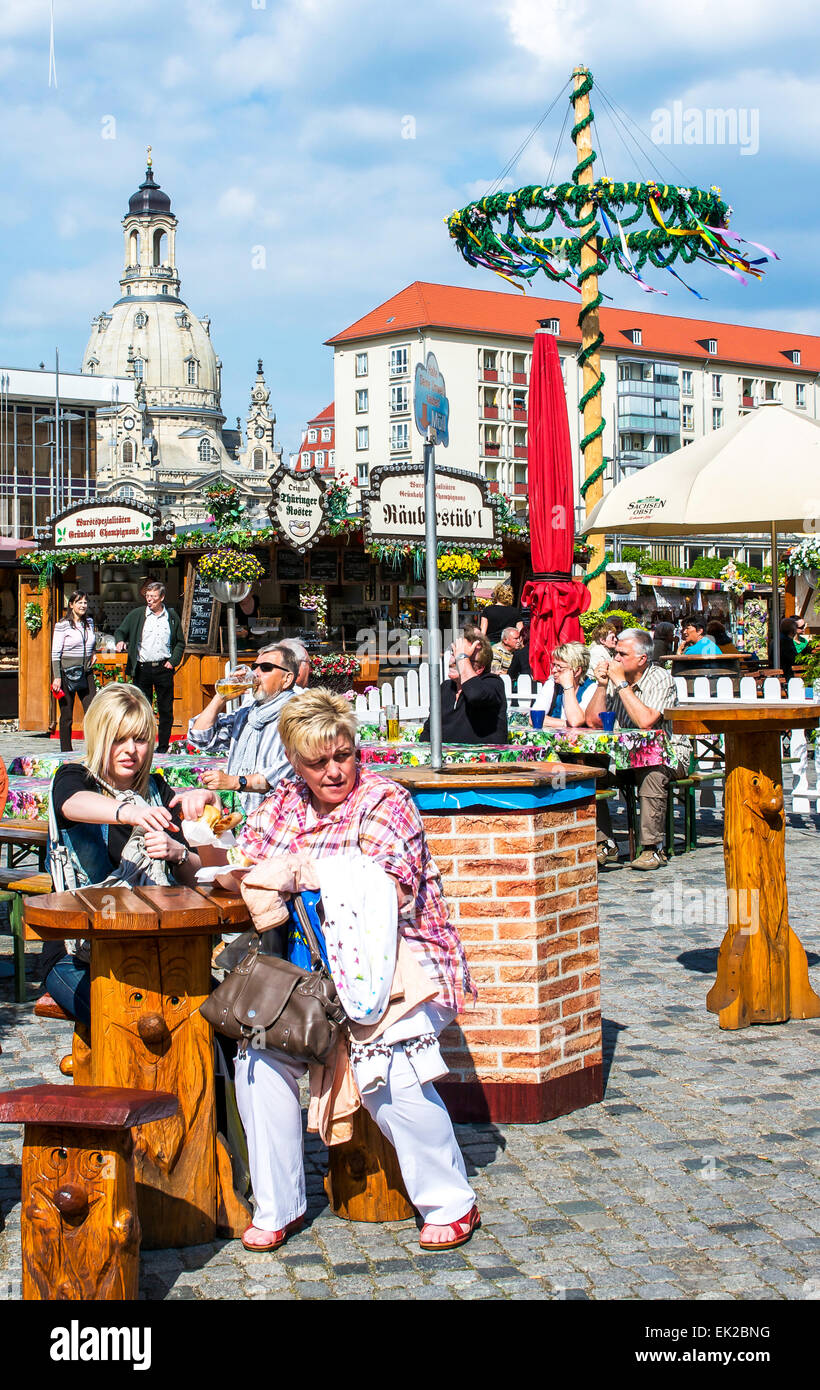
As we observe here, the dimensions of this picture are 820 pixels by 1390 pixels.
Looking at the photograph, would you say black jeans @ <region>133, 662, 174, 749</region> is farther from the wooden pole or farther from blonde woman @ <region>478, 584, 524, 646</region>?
the wooden pole

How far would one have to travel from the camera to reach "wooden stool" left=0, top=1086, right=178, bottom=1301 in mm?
3018

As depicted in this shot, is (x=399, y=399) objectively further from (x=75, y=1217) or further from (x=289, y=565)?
(x=75, y=1217)

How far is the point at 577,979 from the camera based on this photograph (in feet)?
15.0

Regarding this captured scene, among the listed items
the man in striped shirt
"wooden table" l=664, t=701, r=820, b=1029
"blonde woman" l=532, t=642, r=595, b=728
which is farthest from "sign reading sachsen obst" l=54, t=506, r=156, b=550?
"wooden table" l=664, t=701, r=820, b=1029

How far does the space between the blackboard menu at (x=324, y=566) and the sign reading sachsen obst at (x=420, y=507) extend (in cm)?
191

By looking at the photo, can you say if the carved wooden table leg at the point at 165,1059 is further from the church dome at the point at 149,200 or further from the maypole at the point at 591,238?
the church dome at the point at 149,200

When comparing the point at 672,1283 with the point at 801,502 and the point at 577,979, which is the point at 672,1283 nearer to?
the point at 577,979

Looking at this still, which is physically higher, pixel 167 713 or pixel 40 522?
pixel 40 522

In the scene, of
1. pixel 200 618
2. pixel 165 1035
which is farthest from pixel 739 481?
pixel 200 618

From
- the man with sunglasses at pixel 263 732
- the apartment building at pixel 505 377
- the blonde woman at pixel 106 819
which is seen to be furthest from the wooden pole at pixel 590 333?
the apartment building at pixel 505 377

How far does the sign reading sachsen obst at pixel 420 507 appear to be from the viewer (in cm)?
1692

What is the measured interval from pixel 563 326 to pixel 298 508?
81.9 metres

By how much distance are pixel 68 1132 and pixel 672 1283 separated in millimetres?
1471
